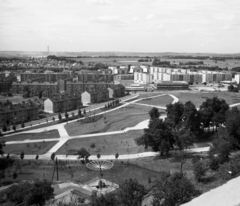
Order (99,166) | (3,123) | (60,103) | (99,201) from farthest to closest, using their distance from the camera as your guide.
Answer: (60,103) → (3,123) → (99,166) → (99,201)

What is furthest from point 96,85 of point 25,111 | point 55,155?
point 55,155

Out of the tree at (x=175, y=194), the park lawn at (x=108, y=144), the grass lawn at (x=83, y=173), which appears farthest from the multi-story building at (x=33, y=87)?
the tree at (x=175, y=194)

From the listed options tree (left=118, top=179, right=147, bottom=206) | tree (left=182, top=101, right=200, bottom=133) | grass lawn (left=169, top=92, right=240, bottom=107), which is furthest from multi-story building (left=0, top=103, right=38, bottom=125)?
tree (left=118, top=179, right=147, bottom=206)

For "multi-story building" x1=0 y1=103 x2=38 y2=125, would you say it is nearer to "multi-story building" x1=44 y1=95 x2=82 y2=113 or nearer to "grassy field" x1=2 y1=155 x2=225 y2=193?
"multi-story building" x1=44 y1=95 x2=82 y2=113

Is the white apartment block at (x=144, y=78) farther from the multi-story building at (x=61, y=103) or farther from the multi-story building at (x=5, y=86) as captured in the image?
the multi-story building at (x=61, y=103)

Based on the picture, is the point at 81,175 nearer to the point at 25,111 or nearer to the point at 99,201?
the point at 99,201

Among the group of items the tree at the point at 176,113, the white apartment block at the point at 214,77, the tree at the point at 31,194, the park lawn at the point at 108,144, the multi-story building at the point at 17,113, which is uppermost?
the white apartment block at the point at 214,77
